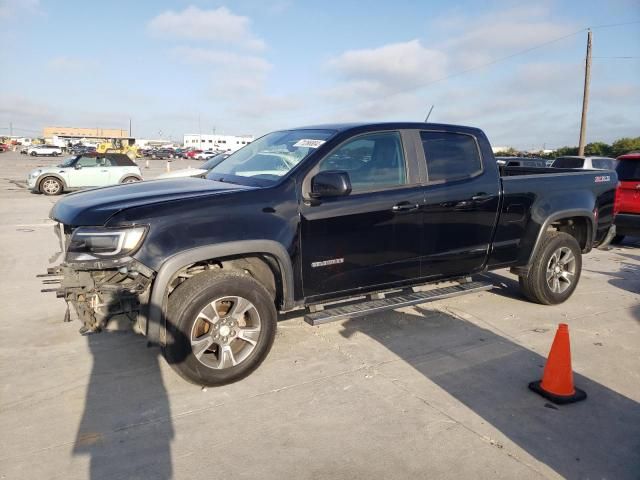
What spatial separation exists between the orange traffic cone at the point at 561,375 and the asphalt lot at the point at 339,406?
0.29 ft

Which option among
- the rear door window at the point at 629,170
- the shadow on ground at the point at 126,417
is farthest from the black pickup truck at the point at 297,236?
the rear door window at the point at 629,170

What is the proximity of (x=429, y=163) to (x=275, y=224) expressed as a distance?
1.73 meters

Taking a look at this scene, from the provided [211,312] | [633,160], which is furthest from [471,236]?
[633,160]

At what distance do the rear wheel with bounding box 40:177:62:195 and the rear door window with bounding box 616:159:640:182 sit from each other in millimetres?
16813

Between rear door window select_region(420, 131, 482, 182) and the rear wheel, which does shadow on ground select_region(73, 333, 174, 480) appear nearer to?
rear door window select_region(420, 131, 482, 182)

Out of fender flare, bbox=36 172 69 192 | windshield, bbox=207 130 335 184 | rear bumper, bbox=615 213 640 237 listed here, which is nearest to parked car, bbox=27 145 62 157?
fender flare, bbox=36 172 69 192

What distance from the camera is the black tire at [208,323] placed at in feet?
11.3

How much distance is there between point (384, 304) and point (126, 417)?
2243 millimetres

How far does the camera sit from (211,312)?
3.58 meters

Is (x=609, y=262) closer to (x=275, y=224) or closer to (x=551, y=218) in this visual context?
(x=551, y=218)

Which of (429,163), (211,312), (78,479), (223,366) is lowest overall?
(78,479)

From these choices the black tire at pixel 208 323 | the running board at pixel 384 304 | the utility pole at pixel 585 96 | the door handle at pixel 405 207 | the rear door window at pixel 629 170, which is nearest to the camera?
the black tire at pixel 208 323

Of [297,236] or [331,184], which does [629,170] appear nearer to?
[331,184]

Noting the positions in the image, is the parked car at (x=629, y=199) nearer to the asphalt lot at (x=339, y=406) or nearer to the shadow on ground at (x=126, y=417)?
the asphalt lot at (x=339, y=406)
